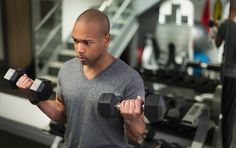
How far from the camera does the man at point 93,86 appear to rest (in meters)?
1.40

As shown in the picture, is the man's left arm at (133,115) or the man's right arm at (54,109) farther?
the man's right arm at (54,109)

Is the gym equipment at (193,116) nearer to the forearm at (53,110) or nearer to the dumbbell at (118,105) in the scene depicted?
the forearm at (53,110)

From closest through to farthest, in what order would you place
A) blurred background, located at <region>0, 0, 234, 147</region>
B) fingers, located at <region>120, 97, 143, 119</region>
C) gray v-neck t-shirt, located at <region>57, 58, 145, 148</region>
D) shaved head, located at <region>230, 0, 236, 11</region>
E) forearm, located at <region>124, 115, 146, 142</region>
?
fingers, located at <region>120, 97, 143, 119</region>
forearm, located at <region>124, 115, 146, 142</region>
gray v-neck t-shirt, located at <region>57, 58, 145, 148</region>
shaved head, located at <region>230, 0, 236, 11</region>
blurred background, located at <region>0, 0, 234, 147</region>

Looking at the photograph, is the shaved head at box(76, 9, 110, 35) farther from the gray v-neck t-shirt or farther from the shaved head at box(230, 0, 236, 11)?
the shaved head at box(230, 0, 236, 11)

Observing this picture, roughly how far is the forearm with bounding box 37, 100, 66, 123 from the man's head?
11.5 inches

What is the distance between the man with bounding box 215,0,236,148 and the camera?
8.04ft

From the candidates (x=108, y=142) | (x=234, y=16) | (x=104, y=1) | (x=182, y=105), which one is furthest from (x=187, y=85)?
(x=108, y=142)

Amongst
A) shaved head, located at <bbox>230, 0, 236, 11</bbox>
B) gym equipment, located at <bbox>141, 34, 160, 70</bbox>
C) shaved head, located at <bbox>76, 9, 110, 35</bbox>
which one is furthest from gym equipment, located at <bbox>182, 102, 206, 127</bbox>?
gym equipment, located at <bbox>141, 34, 160, 70</bbox>

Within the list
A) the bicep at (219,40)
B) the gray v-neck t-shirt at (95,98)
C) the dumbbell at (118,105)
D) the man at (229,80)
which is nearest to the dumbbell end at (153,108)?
the dumbbell at (118,105)

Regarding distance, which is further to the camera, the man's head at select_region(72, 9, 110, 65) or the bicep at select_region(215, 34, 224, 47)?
the bicep at select_region(215, 34, 224, 47)

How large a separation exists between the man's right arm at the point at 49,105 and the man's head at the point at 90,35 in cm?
26

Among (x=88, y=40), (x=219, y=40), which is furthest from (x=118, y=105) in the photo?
(x=219, y=40)

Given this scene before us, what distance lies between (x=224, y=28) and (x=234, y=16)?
36 centimetres

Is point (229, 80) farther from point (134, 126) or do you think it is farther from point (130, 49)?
point (130, 49)
